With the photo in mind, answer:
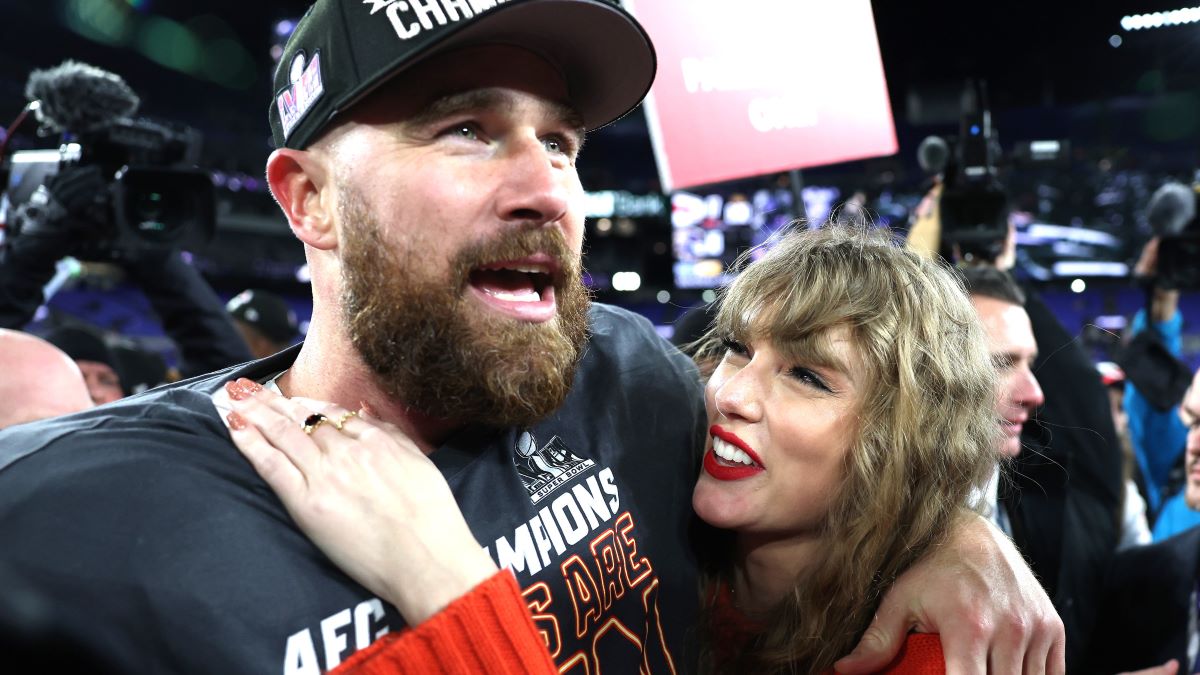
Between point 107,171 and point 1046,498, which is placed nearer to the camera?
point 1046,498

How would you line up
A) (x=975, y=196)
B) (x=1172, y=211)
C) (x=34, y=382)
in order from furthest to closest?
(x=1172, y=211)
(x=975, y=196)
(x=34, y=382)

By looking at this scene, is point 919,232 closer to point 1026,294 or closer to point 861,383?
point 1026,294

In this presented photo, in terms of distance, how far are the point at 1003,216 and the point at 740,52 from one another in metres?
1.12

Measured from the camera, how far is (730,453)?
4.82 ft

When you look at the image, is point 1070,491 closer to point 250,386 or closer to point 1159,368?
point 1159,368

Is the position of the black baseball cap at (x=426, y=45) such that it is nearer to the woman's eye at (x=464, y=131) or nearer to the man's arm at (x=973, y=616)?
the woman's eye at (x=464, y=131)

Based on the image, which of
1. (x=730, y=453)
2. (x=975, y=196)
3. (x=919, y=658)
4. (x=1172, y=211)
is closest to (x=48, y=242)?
(x=730, y=453)

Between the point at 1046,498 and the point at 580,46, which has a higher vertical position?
the point at 580,46

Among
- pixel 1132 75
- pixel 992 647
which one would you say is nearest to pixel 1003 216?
pixel 992 647

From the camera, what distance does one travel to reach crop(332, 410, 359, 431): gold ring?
115cm

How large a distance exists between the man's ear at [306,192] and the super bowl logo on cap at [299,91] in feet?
0.13

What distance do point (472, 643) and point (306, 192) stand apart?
0.64 metres

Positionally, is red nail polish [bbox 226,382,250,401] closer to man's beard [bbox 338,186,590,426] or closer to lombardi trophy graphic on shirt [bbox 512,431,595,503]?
man's beard [bbox 338,186,590,426]

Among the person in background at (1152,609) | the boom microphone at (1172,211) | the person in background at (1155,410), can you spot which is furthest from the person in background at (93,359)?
the boom microphone at (1172,211)
